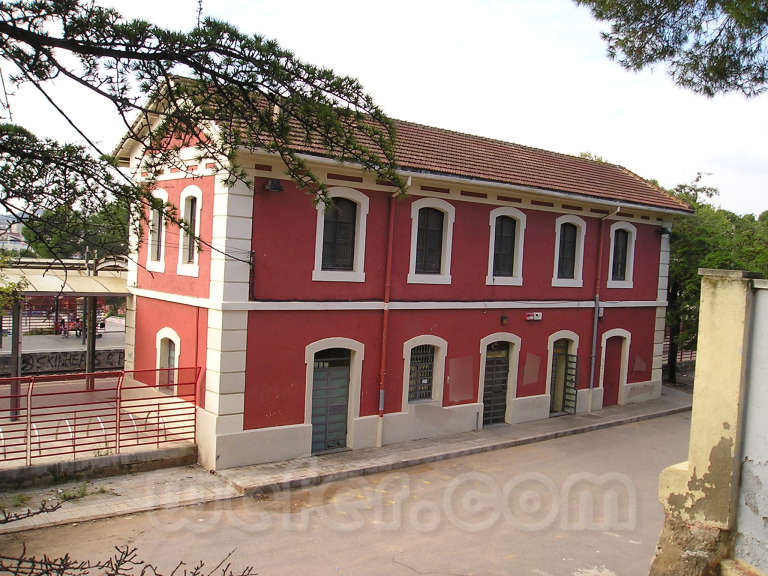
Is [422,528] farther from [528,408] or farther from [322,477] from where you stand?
[528,408]

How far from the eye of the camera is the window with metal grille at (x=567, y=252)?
18031mm

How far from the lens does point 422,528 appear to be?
10.4 m

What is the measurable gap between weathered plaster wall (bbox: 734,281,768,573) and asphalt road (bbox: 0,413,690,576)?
3.91 meters

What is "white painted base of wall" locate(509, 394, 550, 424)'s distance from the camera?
17078 mm

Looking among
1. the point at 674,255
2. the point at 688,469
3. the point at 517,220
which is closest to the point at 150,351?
the point at 517,220

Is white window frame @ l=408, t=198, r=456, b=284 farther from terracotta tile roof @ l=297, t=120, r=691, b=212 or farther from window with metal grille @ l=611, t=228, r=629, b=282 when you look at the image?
window with metal grille @ l=611, t=228, r=629, b=282

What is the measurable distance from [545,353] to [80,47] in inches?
599

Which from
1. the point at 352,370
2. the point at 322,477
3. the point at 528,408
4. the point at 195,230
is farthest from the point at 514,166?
the point at 322,477

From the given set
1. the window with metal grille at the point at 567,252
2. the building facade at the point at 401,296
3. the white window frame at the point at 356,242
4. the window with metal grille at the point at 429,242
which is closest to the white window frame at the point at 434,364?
the building facade at the point at 401,296

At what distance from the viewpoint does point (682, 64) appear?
11656mm

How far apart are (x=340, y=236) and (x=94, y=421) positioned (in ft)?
20.0

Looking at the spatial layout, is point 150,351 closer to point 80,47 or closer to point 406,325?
point 406,325

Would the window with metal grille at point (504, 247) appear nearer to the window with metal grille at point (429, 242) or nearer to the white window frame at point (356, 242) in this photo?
the window with metal grille at point (429, 242)

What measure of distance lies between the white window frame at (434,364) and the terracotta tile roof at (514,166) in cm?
379
